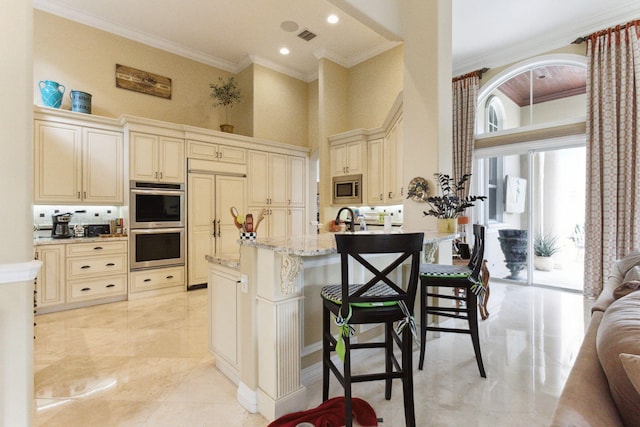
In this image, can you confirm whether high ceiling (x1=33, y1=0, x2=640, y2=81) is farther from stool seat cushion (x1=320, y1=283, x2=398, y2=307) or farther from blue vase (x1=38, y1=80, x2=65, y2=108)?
stool seat cushion (x1=320, y1=283, x2=398, y2=307)

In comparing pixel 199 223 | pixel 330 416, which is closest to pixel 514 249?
pixel 330 416

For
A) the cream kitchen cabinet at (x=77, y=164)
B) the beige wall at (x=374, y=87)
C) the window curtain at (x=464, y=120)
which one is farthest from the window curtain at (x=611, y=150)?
the cream kitchen cabinet at (x=77, y=164)

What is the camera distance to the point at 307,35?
203 inches

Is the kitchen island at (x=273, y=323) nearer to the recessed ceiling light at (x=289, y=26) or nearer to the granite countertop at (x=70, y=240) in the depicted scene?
the granite countertop at (x=70, y=240)

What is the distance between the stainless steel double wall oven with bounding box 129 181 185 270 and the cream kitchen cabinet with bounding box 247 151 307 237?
4.14 ft

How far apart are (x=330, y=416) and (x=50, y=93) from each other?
4985 millimetres

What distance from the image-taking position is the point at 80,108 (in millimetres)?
4188

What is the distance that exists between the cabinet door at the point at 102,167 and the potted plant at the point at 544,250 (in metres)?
6.46

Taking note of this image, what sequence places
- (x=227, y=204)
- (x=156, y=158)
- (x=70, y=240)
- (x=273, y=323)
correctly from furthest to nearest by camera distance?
1. (x=227, y=204)
2. (x=156, y=158)
3. (x=70, y=240)
4. (x=273, y=323)

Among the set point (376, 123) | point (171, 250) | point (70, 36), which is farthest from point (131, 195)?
point (376, 123)

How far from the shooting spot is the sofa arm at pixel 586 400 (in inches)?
28.8

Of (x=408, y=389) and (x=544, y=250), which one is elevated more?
(x=544, y=250)

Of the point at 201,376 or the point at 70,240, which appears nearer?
the point at 201,376

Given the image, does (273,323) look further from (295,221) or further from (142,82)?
(142,82)
